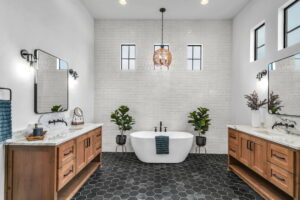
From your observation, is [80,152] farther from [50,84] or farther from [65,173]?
[50,84]

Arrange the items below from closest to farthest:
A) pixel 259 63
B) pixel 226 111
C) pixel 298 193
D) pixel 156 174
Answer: pixel 298 193 < pixel 156 174 < pixel 259 63 < pixel 226 111

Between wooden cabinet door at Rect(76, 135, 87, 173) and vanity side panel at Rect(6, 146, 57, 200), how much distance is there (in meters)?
0.57

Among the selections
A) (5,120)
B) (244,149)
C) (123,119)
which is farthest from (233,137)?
(5,120)

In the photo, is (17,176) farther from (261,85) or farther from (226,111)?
(226,111)

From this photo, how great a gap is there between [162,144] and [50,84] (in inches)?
93.3

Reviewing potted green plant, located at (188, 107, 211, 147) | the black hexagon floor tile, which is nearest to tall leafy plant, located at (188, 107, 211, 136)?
potted green plant, located at (188, 107, 211, 147)

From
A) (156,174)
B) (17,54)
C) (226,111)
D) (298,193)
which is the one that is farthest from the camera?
(226,111)

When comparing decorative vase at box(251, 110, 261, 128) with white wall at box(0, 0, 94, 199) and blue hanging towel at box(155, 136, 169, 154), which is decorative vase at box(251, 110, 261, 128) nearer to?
blue hanging towel at box(155, 136, 169, 154)

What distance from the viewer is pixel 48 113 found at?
267 centimetres

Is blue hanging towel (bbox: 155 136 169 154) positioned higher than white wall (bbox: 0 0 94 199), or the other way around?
white wall (bbox: 0 0 94 199)

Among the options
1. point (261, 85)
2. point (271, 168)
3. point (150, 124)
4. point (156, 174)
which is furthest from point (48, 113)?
point (261, 85)

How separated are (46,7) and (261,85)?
398 centimetres

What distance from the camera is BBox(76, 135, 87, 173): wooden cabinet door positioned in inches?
98.7

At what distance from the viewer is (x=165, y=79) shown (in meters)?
4.60
